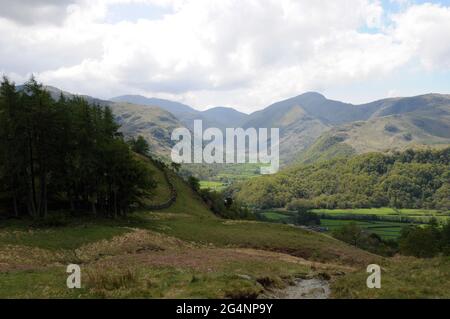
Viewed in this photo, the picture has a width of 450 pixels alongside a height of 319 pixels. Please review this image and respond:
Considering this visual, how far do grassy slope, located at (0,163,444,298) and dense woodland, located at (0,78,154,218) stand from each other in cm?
693

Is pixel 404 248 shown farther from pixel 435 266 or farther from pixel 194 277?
pixel 194 277

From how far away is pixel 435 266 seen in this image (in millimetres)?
33500

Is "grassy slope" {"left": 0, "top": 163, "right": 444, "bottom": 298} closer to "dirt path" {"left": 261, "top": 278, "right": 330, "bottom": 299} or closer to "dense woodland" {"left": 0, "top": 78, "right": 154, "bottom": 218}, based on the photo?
"dirt path" {"left": 261, "top": 278, "right": 330, "bottom": 299}

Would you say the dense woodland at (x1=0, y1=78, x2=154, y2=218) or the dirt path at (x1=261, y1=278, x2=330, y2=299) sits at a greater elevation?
the dense woodland at (x1=0, y1=78, x2=154, y2=218)

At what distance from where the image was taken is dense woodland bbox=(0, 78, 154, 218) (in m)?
55.5

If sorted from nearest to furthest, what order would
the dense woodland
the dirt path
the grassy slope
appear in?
the grassy slope → the dirt path → the dense woodland

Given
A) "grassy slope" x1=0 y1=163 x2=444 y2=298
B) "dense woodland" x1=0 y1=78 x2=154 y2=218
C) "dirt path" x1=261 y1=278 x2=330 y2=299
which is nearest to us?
"grassy slope" x1=0 y1=163 x2=444 y2=298

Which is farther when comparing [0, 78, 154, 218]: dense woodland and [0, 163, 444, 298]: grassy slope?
[0, 78, 154, 218]: dense woodland

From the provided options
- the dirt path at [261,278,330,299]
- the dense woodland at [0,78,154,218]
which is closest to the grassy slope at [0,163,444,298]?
the dirt path at [261,278,330,299]

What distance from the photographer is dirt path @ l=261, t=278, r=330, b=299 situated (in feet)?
80.0

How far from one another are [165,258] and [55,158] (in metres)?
30.8

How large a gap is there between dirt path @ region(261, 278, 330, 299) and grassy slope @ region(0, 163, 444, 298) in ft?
2.85

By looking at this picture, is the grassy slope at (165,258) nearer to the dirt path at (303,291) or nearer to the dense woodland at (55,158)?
the dirt path at (303,291)
